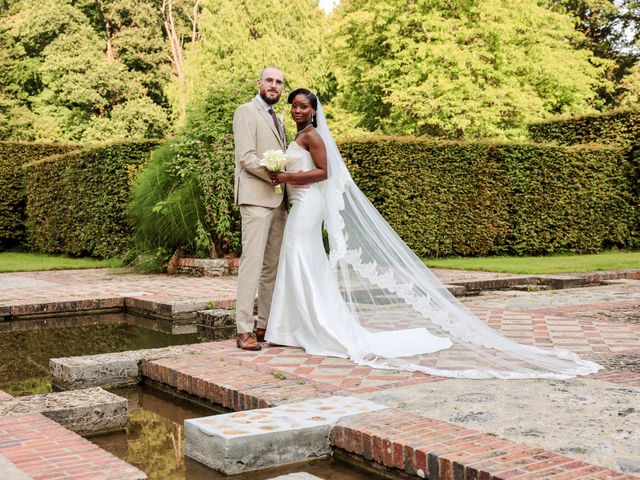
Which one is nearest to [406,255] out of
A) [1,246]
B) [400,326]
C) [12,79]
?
[400,326]

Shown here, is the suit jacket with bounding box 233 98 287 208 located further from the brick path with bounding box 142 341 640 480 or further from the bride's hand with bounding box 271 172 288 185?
the brick path with bounding box 142 341 640 480

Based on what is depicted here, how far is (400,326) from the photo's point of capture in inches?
226

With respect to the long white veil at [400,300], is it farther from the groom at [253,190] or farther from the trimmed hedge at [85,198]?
the trimmed hedge at [85,198]

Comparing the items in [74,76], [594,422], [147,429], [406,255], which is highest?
[74,76]

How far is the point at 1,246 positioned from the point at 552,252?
14.3m

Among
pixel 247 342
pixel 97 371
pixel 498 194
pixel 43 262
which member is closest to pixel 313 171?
pixel 247 342

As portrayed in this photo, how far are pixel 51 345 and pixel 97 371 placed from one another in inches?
79.6

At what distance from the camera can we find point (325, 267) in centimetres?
601

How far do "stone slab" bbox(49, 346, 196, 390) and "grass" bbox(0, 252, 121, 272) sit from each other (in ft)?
30.1

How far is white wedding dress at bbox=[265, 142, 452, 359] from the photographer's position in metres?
5.62

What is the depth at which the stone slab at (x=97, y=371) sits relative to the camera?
218 inches

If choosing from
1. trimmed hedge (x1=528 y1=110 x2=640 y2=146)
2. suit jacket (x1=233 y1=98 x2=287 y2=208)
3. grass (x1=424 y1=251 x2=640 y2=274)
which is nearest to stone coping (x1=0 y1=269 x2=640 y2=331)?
grass (x1=424 y1=251 x2=640 y2=274)

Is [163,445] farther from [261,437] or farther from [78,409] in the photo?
[261,437]

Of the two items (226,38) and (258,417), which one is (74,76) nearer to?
(226,38)
